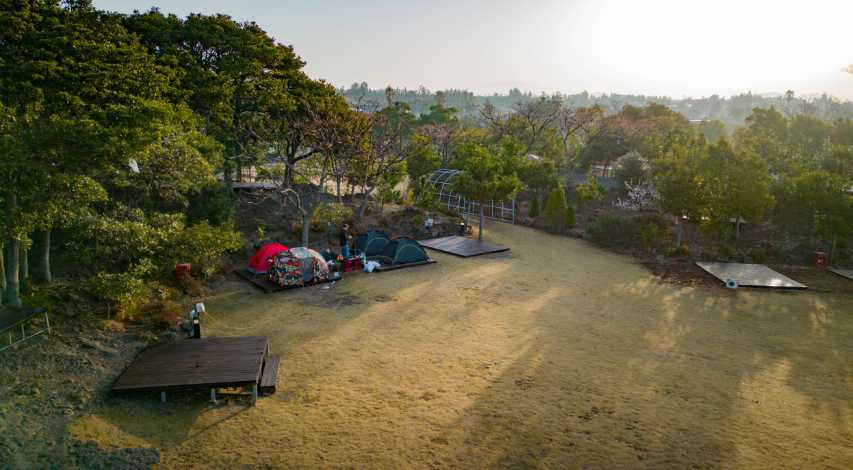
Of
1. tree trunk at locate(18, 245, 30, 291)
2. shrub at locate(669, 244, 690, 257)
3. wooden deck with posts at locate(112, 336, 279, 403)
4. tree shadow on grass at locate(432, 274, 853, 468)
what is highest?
tree trunk at locate(18, 245, 30, 291)

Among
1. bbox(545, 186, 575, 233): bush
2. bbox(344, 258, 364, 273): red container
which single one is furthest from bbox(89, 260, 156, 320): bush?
bbox(545, 186, 575, 233): bush

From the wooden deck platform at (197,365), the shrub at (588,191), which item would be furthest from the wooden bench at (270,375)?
the shrub at (588,191)

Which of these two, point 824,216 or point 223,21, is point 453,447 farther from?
point 223,21

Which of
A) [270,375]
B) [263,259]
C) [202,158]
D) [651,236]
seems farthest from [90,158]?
[651,236]

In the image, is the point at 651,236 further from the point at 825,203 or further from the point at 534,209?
the point at 534,209

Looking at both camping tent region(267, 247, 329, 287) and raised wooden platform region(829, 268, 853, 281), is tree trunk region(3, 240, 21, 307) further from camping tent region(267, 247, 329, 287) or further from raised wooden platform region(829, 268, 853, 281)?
raised wooden platform region(829, 268, 853, 281)

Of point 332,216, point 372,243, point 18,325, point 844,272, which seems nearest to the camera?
point 18,325

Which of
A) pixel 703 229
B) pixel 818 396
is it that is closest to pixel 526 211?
pixel 703 229
